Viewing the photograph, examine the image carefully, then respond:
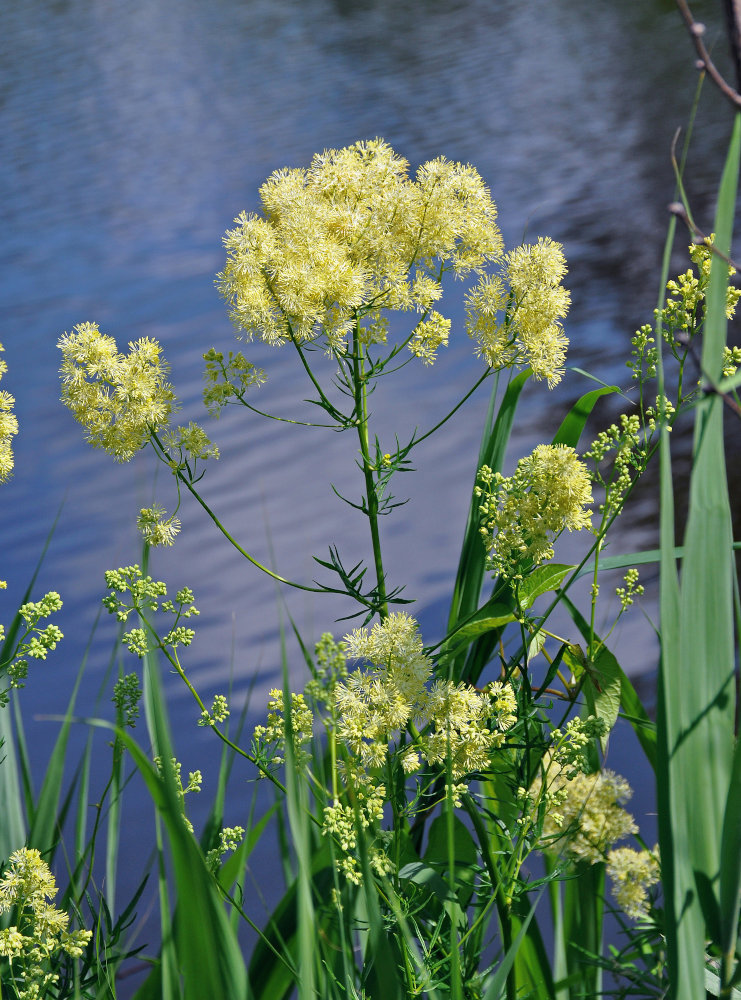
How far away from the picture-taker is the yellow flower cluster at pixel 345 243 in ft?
3.85

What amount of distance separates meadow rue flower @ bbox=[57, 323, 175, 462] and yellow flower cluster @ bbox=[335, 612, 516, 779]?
422 mm

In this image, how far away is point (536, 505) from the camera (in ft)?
3.61

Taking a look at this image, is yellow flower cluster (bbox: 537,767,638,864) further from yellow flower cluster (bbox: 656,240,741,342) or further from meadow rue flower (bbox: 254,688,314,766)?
yellow flower cluster (bbox: 656,240,741,342)

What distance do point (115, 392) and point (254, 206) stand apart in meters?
6.15

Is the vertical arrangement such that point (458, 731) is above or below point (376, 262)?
below

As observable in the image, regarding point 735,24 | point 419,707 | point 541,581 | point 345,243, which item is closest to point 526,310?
point 345,243

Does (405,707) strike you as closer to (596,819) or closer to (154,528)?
(596,819)

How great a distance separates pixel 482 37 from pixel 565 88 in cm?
338

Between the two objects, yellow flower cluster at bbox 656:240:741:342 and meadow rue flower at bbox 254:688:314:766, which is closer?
meadow rue flower at bbox 254:688:314:766

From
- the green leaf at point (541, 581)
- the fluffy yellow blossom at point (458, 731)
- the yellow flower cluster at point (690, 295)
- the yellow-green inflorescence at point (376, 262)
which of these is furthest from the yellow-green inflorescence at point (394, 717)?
the yellow flower cluster at point (690, 295)

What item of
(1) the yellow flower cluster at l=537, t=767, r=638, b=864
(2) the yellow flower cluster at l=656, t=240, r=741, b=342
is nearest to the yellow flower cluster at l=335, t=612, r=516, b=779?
(1) the yellow flower cluster at l=537, t=767, r=638, b=864

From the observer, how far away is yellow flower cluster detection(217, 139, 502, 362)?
46.2 inches

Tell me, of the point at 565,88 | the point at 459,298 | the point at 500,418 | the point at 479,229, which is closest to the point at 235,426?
the point at 459,298

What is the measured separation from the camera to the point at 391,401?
460 cm
